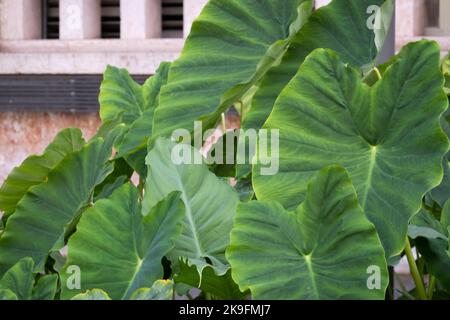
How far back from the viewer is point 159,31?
19.5ft

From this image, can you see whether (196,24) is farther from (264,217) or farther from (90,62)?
(90,62)

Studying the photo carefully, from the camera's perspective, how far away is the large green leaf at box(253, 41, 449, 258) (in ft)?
3.53

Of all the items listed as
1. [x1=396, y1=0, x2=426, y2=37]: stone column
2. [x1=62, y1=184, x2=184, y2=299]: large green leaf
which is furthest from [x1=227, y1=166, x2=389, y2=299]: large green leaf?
[x1=396, y1=0, x2=426, y2=37]: stone column

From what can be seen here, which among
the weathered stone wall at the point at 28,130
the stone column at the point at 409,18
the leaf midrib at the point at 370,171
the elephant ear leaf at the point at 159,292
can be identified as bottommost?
the weathered stone wall at the point at 28,130

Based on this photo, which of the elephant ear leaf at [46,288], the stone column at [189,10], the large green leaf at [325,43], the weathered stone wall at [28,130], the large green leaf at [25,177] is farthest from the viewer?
the weathered stone wall at [28,130]

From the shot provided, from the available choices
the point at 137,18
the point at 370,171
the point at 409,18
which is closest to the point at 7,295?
the point at 370,171

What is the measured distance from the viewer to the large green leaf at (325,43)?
4.20 feet

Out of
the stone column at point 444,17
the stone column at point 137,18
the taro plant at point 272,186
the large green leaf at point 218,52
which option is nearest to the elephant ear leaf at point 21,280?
the taro plant at point 272,186

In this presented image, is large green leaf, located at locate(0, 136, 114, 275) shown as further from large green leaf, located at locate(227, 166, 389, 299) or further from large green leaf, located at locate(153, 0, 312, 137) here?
large green leaf, located at locate(227, 166, 389, 299)

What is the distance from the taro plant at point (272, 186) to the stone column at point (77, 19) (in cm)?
442

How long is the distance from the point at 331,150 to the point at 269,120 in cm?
7

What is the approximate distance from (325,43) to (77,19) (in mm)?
4633

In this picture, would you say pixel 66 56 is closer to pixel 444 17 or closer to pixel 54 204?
pixel 444 17

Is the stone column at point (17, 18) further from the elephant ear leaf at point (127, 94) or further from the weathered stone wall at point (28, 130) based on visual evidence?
the elephant ear leaf at point (127, 94)
